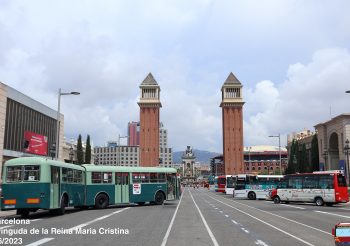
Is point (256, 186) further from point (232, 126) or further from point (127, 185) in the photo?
point (232, 126)

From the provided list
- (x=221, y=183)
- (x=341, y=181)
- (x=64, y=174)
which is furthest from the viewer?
(x=221, y=183)

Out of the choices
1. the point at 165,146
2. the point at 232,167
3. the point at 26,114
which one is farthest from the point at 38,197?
the point at 165,146

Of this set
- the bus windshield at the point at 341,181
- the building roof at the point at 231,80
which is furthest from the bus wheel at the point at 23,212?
the building roof at the point at 231,80

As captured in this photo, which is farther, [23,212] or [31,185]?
[23,212]

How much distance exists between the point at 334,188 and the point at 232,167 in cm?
9599

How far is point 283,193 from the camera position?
126 feet

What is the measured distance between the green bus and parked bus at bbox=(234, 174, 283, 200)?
16.5 meters

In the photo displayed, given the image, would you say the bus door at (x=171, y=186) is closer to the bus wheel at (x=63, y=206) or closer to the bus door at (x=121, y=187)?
the bus door at (x=121, y=187)

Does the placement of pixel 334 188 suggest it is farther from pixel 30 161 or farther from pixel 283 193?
pixel 30 161

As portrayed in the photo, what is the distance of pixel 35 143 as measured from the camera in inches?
2874

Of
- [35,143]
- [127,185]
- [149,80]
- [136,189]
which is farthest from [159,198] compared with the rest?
[149,80]

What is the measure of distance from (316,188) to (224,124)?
100m

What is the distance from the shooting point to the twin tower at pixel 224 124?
131 m

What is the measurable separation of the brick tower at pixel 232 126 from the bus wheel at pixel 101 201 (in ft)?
335
